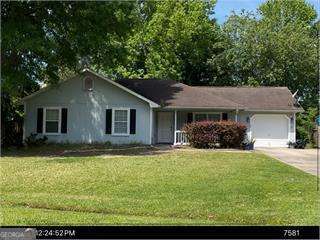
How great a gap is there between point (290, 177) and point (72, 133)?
57.2ft

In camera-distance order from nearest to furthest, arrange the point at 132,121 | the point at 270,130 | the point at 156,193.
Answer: the point at 156,193
the point at 132,121
the point at 270,130

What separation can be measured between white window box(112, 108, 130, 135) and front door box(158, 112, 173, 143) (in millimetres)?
3299

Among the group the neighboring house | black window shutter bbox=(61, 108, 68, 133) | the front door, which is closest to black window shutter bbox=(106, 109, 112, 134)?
the neighboring house

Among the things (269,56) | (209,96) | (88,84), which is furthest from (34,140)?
(269,56)

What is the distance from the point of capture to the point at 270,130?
35.5 meters

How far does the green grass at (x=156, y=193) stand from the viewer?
9.92m

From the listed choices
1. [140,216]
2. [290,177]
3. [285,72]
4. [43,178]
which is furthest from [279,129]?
[140,216]

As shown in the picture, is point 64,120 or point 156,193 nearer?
point 156,193

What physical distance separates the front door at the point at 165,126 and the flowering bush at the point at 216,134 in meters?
5.15

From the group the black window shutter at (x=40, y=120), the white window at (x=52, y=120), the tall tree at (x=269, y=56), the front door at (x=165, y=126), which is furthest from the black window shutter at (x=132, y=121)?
the tall tree at (x=269, y=56)

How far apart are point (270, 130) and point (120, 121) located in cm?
1016

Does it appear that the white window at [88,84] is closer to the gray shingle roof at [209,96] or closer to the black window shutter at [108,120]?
the black window shutter at [108,120]

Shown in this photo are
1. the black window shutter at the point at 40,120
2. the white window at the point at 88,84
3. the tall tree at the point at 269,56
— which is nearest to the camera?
the black window shutter at the point at 40,120

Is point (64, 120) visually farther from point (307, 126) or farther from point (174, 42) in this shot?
point (174, 42)
